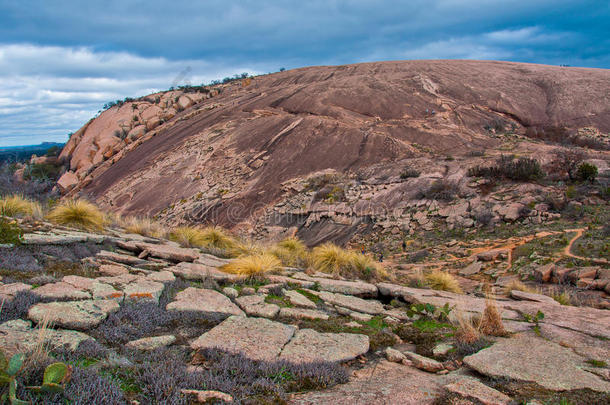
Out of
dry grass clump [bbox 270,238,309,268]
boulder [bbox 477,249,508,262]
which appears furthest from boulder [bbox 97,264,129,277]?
boulder [bbox 477,249,508,262]

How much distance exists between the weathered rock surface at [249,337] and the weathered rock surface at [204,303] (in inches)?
12.0

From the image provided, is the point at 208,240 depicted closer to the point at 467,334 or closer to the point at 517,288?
the point at 467,334

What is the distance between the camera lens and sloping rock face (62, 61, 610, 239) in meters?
16.9

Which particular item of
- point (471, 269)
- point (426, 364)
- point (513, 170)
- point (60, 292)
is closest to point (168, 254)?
point (60, 292)

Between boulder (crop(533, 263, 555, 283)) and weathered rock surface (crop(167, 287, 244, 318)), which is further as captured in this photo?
boulder (crop(533, 263, 555, 283))

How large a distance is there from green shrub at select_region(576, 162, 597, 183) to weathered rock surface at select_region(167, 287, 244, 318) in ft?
44.9

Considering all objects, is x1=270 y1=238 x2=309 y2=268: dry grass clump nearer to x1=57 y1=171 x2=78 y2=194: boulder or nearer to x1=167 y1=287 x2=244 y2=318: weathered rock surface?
x1=167 y1=287 x2=244 y2=318: weathered rock surface

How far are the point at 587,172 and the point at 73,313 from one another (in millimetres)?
15451

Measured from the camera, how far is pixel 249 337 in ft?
10.8

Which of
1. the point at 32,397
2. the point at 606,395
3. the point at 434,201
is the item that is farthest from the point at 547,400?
the point at 434,201

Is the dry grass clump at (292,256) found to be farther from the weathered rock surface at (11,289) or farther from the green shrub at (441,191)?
the green shrub at (441,191)

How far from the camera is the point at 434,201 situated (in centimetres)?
1321

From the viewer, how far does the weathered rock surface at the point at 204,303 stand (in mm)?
3913

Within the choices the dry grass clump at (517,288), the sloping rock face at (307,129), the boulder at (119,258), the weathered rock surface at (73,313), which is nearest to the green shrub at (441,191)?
the sloping rock face at (307,129)
